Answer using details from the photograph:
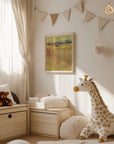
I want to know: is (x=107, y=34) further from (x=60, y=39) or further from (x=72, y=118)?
→ (x=72, y=118)

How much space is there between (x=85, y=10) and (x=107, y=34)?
1.66ft

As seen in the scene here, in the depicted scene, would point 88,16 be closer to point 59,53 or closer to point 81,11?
point 81,11

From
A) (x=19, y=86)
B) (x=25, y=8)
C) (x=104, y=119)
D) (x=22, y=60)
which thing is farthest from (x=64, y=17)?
(x=104, y=119)

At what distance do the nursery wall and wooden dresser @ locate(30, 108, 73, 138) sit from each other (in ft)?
1.09

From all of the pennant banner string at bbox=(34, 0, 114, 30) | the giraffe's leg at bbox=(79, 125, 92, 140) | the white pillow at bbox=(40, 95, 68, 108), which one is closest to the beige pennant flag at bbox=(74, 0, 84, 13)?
the pennant banner string at bbox=(34, 0, 114, 30)

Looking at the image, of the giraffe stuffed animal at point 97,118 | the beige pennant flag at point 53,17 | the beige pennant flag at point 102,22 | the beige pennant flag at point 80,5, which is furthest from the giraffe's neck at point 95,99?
the beige pennant flag at point 53,17

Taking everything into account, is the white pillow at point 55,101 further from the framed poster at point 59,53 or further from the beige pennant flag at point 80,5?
the beige pennant flag at point 80,5

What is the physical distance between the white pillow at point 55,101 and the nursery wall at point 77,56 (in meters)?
0.14

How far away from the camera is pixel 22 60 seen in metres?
4.40

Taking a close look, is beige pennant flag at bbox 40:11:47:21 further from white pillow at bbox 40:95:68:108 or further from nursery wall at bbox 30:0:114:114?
white pillow at bbox 40:95:68:108

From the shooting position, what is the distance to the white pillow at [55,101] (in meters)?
4.00

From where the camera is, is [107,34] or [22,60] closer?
[107,34]

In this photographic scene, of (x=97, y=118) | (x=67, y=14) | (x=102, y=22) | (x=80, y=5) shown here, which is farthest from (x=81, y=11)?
(x=97, y=118)

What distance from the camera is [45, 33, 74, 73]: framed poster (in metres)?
4.18
